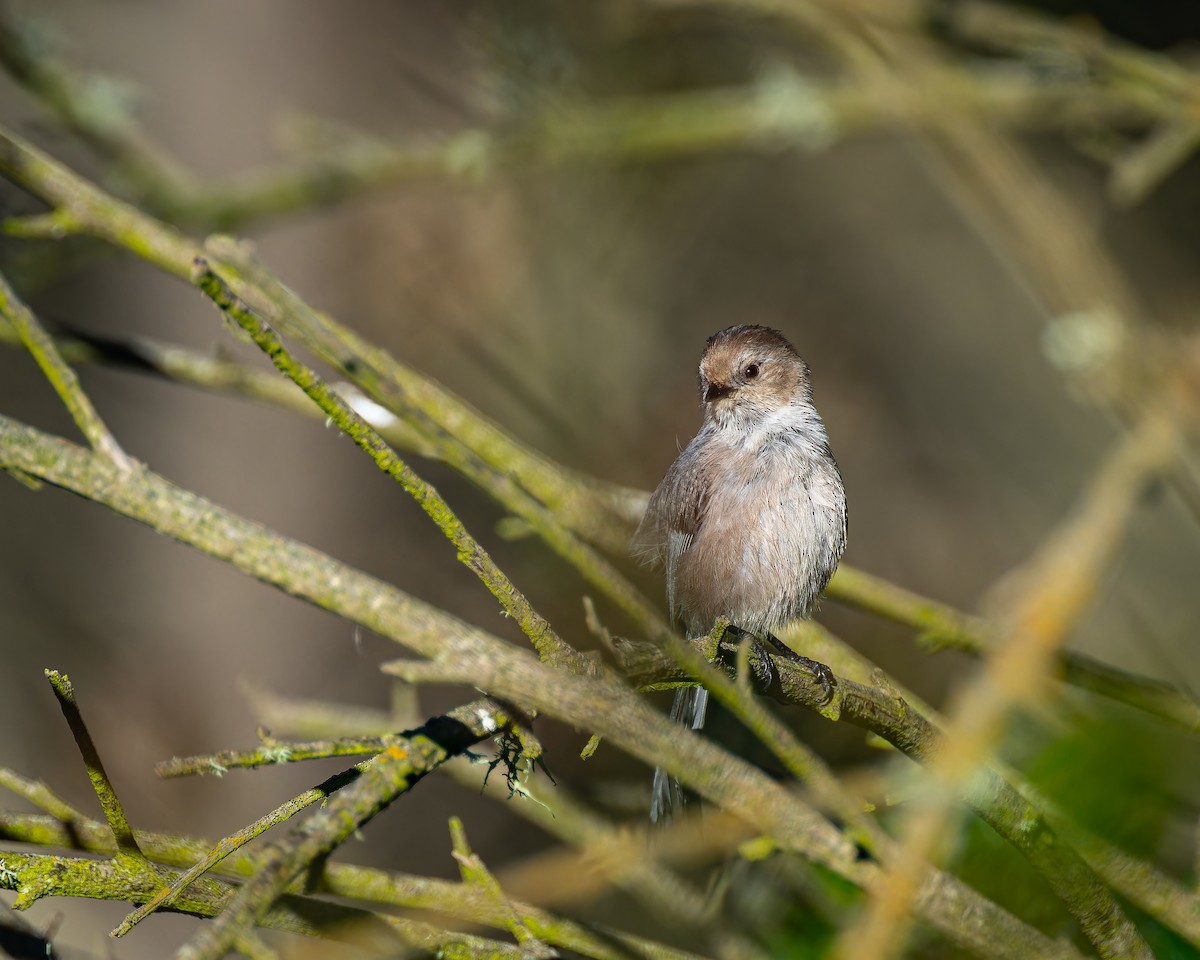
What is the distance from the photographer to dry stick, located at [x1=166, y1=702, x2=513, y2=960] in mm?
1415

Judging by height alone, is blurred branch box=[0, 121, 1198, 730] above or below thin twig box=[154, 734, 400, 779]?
above

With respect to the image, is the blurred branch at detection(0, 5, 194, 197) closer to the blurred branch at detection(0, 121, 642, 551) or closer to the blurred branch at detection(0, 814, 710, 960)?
the blurred branch at detection(0, 121, 642, 551)

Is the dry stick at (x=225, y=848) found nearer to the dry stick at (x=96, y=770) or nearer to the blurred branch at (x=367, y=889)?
the dry stick at (x=96, y=770)

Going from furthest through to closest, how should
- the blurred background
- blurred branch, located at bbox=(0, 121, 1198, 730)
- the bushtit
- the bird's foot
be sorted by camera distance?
the blurred background, the bushtit, blurred branch, located at bbox=(0, 121, 1198, 730), the bird's foot

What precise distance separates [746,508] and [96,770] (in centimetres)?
216

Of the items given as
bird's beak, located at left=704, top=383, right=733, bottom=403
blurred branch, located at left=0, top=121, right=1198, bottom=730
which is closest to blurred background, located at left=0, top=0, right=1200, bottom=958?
blurred branch, located at left=0, top=121, right=1198, bottom=730

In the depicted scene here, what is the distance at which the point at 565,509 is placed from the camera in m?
3.32

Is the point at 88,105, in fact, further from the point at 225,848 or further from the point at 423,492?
the point at 225,848

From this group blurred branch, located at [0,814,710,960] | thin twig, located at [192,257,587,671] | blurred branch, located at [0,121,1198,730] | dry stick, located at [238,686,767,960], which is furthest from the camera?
dry stick, located at [238,686,767,960]

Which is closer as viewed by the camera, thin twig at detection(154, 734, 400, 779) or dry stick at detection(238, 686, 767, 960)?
thin twig at detection(154, 734, 400, 779)

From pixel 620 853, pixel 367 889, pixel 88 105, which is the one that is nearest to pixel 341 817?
pixel 367 889

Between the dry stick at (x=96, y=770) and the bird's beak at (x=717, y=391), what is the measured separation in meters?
2.41

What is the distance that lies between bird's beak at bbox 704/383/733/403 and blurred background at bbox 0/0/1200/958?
0.94 m

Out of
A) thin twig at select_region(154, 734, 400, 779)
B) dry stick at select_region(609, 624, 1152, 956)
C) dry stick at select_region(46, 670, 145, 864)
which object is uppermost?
dry stick at select_region(609, 624, 1152, 956)
